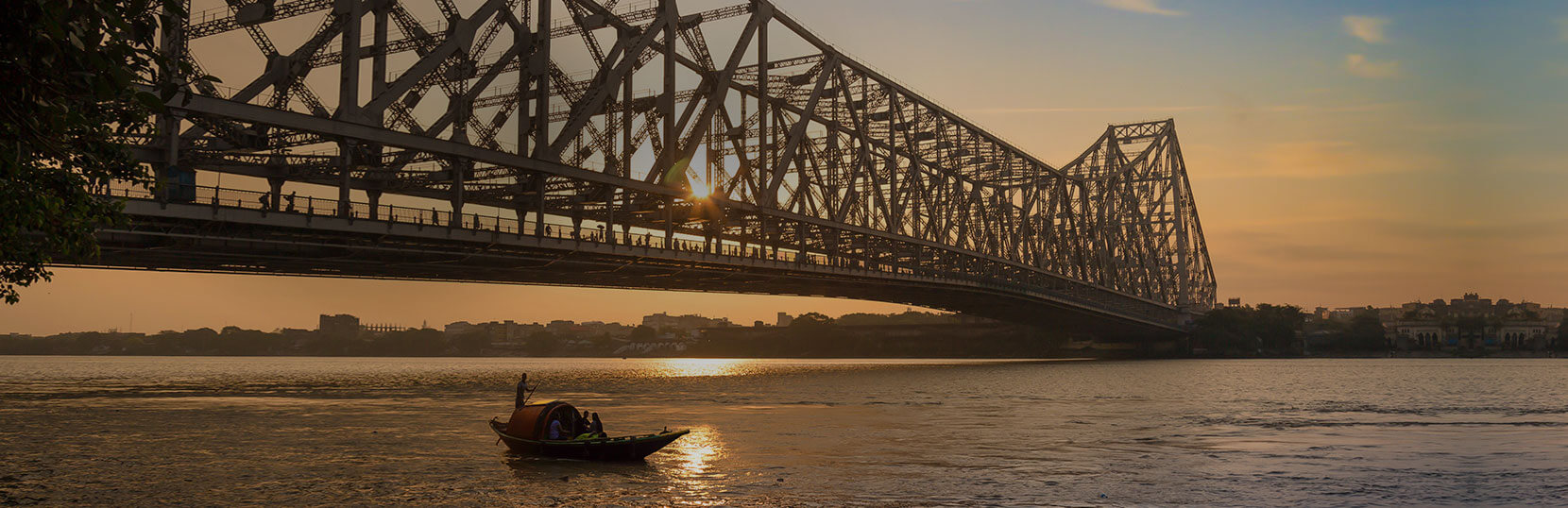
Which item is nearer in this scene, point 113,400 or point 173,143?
point 173,143

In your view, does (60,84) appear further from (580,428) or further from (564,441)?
(580,428)

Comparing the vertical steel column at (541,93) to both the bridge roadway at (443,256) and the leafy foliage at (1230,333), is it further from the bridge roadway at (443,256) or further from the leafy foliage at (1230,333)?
the leafy foliage at (1230,333)

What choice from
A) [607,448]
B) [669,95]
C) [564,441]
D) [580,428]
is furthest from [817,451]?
[669,95]

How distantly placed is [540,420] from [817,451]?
26.2 ft

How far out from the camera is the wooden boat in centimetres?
3203

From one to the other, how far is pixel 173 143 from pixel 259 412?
12.4m

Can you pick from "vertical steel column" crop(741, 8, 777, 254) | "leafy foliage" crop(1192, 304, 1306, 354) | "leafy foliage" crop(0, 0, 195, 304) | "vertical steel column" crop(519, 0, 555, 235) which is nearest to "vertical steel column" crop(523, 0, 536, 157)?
"vertical steel column" crop(519, 0, 555, 235)

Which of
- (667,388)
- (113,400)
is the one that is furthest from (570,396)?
(113,400)

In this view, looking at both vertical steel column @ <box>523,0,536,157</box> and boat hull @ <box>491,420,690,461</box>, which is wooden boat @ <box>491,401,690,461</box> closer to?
boat hull @ <box>491,420,690,461</box>

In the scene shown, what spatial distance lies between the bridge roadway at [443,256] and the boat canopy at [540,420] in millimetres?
12904

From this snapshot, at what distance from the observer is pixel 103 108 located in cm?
1861

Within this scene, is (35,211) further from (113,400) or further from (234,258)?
(113,400)

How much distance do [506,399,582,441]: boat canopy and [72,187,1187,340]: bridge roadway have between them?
12.9 metres

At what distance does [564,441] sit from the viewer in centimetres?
3231
